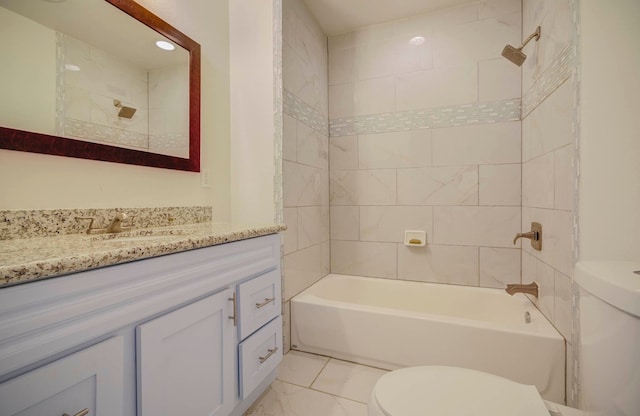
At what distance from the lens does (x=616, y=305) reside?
0.64 meters

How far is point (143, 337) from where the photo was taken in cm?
70

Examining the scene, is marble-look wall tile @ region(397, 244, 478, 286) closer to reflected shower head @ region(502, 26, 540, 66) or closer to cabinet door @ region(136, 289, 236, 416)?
reflected shower head @ region(502, 26, 540, 66)

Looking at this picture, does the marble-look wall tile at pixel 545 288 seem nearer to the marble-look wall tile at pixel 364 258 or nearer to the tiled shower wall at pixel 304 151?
the marble-look wall tile at pixel 364 258

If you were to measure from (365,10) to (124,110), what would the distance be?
1827mm

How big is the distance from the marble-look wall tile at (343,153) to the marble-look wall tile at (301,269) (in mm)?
721

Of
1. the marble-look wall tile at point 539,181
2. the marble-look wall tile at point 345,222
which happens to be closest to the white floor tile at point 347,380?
the marble-look wall tile at point 345,222

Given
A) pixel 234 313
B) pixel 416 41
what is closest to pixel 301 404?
pixel 234 313

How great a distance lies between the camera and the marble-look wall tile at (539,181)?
1.38 metres

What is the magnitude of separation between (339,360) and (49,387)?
1464 millimetres

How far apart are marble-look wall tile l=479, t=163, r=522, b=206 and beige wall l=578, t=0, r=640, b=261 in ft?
2.80

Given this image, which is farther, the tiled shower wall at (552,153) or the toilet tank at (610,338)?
the tiled shower wall at (552,153)

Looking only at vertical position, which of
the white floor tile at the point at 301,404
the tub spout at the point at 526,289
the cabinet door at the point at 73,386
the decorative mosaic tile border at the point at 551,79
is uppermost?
the decorative mosaic tile border at the point at 551,79

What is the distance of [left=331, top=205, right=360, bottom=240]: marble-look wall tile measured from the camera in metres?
2.32

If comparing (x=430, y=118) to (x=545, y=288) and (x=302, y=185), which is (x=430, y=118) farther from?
(x=545, y=288)
